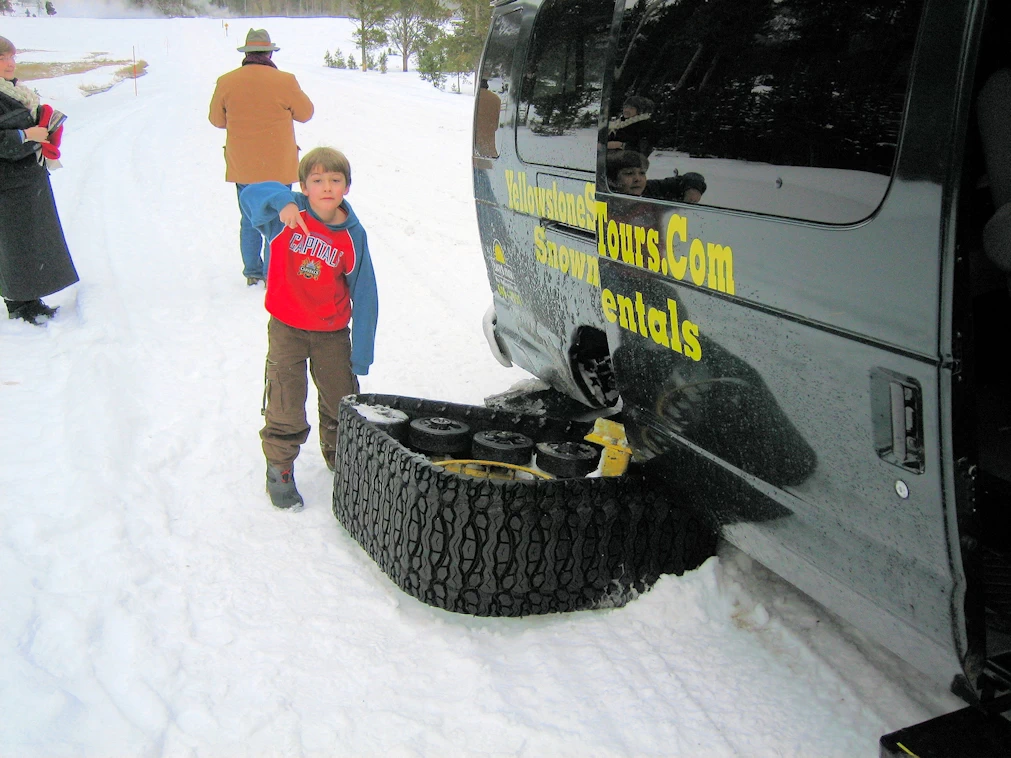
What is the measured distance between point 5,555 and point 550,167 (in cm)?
219

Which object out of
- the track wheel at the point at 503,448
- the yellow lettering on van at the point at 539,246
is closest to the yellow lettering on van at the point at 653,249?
the yellow lettering on van at the point at 539,246

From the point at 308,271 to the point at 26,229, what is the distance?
3.08 metres

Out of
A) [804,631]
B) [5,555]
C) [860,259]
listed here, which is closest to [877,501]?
[860,259]

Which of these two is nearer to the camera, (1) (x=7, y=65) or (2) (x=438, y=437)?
(2) (x=438, y=437)

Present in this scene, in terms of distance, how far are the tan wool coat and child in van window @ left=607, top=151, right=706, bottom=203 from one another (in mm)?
4215

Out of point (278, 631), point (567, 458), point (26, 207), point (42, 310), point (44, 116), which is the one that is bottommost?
point (278, 631)

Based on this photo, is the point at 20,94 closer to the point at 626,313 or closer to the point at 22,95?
the point at 22,95

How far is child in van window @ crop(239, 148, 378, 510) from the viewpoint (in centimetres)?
312

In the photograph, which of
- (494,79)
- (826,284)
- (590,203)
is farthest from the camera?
(494,79)

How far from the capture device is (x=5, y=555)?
8.84ft

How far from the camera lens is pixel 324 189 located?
3.08m

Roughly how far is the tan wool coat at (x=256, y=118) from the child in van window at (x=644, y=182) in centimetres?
421

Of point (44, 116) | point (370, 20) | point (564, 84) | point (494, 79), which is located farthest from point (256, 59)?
point (370, 20)

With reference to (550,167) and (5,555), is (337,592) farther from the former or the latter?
(550,167)
